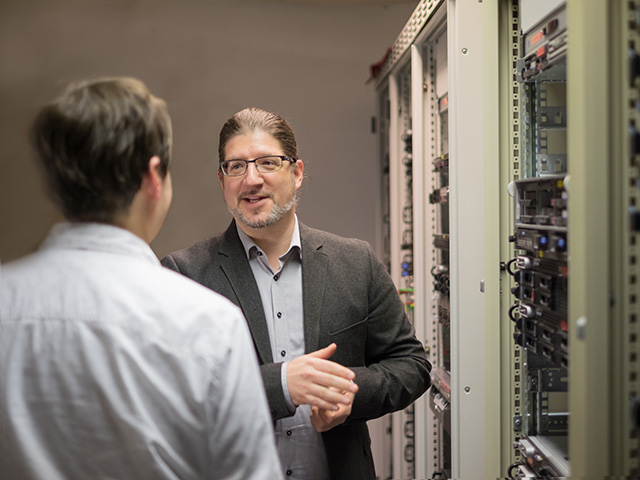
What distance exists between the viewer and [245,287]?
1.72m

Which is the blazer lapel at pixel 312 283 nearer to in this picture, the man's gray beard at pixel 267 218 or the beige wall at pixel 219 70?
the man's gray beard at pixel 267 218

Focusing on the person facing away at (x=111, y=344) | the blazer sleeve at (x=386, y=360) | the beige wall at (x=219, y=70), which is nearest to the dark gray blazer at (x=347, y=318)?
the blazer sleeve at (x=386, y=360)

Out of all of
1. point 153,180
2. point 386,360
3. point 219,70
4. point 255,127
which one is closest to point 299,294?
point 386,360

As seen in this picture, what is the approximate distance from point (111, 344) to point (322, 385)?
648mm

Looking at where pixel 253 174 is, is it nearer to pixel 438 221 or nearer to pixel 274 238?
pixel 274 238

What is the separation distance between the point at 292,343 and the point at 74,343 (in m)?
0.88

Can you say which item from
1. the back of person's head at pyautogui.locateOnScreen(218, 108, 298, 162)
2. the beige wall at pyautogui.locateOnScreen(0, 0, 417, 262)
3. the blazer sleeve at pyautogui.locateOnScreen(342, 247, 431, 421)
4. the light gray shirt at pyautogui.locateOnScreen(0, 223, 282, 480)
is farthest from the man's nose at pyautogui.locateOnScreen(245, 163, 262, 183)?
the beige wall at pyautogui.locateOnScreen(0, 0, 417, 262)

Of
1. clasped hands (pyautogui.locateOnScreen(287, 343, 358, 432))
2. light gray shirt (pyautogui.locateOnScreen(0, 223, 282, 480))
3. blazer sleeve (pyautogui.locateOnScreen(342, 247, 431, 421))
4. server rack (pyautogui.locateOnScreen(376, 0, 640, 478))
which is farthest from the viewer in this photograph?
blazer sleeve (pyautogui.locateOnScreen(342, 247, 431, 421))

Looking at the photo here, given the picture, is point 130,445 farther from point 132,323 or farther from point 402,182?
point 402,182

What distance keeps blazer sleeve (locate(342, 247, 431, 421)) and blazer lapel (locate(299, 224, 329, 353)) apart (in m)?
0.15

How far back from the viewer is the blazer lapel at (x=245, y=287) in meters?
1.65

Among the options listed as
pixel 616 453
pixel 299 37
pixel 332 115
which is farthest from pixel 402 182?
pixel 616 453

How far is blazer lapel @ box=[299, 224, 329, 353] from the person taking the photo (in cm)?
169

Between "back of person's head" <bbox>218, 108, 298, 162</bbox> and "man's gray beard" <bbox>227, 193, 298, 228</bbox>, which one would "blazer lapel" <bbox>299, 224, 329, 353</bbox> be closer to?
"man's gray beard" <bbox>227, 193, 298, 228</bbox>
